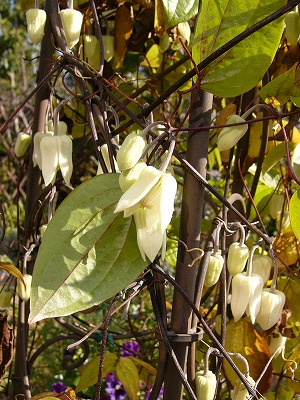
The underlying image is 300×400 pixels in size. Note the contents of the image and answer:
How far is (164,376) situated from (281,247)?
383mm

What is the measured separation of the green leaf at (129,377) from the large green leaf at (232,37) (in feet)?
1.82

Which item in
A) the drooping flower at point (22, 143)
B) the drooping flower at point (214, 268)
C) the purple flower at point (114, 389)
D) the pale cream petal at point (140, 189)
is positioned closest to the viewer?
the pale cream petal at point (140, 189)

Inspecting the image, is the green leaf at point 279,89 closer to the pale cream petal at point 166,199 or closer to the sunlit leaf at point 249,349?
the pale cream petal at point 166,199

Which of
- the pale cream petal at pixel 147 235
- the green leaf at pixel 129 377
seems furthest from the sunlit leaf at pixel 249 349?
the pale cream petal at pixel 147 235

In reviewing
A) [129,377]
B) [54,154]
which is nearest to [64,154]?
[54,154]

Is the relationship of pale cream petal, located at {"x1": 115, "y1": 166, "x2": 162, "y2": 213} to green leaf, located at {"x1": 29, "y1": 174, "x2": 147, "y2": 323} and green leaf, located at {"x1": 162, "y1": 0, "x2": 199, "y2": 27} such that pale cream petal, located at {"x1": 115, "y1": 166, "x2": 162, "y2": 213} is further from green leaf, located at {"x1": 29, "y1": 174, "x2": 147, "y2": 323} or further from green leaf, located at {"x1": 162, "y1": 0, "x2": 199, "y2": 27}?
green leaf, located at {"x1": 162, "y1": 0, "x2": 199, "y2": 27}

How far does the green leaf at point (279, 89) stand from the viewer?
0.52 meters

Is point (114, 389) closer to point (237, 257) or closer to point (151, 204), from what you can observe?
point (237, 257)

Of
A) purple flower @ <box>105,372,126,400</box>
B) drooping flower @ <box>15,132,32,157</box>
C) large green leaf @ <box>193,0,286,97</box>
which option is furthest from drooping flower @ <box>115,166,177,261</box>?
purple flower @ <box>105,372,126,400</box>

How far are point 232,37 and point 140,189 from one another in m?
0.18

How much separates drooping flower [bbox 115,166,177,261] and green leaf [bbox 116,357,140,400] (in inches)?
21.3

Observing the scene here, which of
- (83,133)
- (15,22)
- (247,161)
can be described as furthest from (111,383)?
(15,22)

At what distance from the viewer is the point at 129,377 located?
89 cm

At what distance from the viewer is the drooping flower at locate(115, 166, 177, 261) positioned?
38 centimetres
